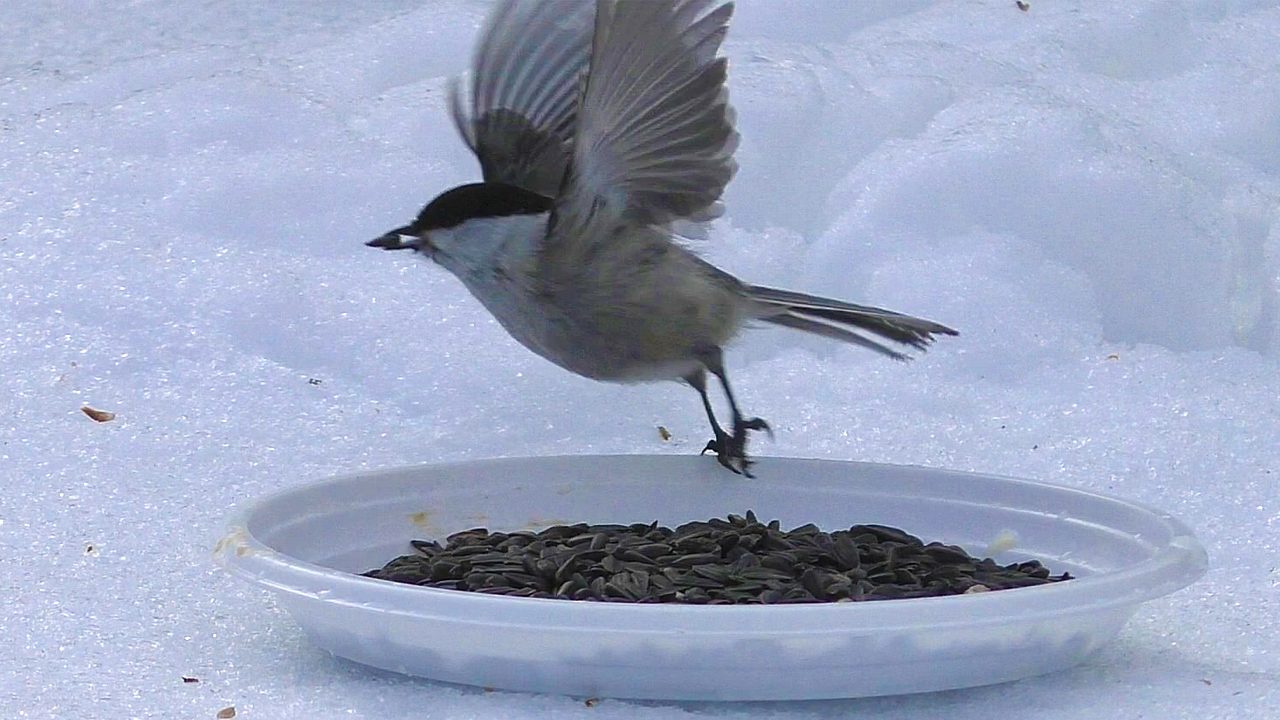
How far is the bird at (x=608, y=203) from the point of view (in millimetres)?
1606

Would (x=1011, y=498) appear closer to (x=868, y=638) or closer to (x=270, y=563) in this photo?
(x=868, y=638)

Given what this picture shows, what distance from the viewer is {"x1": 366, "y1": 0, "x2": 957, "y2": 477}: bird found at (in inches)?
63.2

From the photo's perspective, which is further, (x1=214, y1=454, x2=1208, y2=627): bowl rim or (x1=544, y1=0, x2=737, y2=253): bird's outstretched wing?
(x1=544, y1=0, x2=737, y2=253): bird's outstretched wing

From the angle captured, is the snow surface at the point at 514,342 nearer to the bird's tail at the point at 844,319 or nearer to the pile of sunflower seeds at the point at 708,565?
the pile of sunflower seeds at the point at 708,565

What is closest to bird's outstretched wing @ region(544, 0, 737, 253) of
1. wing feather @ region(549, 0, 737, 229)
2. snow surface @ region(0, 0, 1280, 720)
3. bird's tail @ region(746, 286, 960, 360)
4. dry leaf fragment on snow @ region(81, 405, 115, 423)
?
wing feather @ region(549, 0, 737, 229)

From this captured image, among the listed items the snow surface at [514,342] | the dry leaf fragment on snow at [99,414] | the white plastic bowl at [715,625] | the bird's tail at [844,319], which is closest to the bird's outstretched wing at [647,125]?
the bird's tail at [844,319]

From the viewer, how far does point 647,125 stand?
164 cm

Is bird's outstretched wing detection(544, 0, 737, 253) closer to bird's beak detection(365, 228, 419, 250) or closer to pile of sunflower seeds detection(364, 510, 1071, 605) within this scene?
bird's beak detection(365, 228, 419, 250)

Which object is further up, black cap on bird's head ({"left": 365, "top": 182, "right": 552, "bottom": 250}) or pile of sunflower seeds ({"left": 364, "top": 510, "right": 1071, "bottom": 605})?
black cap on bird's head ({"left": 365, "top": 182, "right": 552, "bottom": 250})

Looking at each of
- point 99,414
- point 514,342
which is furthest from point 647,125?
point 99,414

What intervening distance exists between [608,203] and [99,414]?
91 centimetres

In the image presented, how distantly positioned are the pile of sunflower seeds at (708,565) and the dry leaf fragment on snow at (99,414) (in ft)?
2.07

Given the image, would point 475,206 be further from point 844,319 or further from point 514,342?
point 514,342

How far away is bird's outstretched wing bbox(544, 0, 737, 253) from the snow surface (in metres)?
0.56
